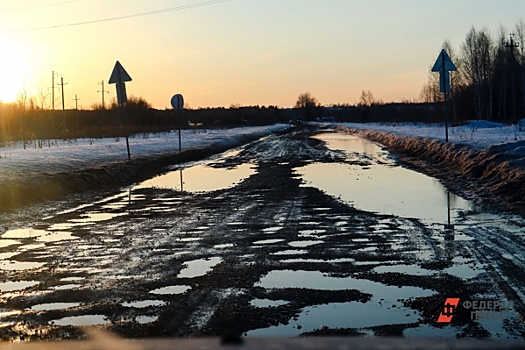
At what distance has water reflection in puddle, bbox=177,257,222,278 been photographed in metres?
7.02

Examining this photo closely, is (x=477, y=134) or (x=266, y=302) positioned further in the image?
(x=477, y=134)

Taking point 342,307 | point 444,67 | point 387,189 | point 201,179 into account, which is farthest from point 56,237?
point 444,67

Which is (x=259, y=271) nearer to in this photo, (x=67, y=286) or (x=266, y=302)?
(x=266, y=302)

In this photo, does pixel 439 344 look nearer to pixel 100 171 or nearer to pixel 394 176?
pixel 394 176

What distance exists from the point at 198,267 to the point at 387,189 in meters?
8.72

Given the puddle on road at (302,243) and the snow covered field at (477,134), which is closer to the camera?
the puddle on road at (302,243)

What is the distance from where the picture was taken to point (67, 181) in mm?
17375

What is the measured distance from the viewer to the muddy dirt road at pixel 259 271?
5176 mm

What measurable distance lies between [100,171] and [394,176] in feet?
30.9

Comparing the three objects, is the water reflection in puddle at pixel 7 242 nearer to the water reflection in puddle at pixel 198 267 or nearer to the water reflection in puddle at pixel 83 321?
the water reflection in puddle at pixel 198 267

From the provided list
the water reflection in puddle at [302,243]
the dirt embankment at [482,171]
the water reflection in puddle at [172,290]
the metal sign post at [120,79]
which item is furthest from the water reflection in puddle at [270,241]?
the metal sign post at [120,79]

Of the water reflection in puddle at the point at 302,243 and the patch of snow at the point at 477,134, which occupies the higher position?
the patch of snow at the point at 477,134

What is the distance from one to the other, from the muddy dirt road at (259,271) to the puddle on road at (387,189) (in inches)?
9.9

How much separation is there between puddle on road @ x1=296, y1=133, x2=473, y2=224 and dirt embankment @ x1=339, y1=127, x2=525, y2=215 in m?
0.55
